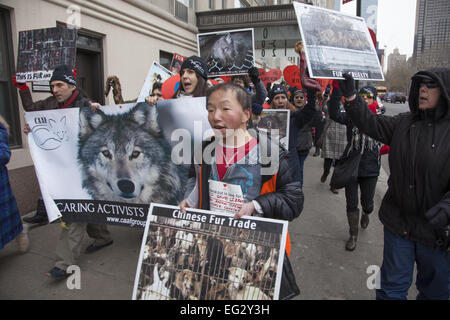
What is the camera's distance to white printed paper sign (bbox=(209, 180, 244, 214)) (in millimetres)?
1875

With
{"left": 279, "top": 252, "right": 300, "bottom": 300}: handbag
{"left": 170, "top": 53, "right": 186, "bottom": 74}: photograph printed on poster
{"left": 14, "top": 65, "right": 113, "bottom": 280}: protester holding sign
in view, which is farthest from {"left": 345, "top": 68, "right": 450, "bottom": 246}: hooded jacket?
{"left": 170, "top": 53, "right": 186, "bottom": 74}: photograph printed on poster

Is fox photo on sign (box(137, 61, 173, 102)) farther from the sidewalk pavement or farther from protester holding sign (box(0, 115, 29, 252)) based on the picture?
the sidewalk pavement

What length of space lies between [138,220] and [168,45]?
7.80 m

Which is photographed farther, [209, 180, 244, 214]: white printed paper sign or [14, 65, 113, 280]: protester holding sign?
[14, 65, 113, 280]: protester holding sign

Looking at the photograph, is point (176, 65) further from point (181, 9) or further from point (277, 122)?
point (181, 9)

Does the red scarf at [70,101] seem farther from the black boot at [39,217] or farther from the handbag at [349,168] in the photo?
the handbag at [349,168]

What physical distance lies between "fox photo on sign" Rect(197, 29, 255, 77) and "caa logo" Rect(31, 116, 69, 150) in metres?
2.64

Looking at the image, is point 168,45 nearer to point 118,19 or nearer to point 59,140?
point 118,19

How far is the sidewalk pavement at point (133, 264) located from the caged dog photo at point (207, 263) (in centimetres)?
153

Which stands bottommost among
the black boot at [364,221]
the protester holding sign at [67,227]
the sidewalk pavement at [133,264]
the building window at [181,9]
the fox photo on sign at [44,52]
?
the sidewalk pavement at [133,264]

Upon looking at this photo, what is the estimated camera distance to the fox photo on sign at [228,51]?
16.0 ft

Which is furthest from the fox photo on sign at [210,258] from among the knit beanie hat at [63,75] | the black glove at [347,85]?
the knit beanie hat at [63,75]

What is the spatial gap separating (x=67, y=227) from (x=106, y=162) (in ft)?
2.77
